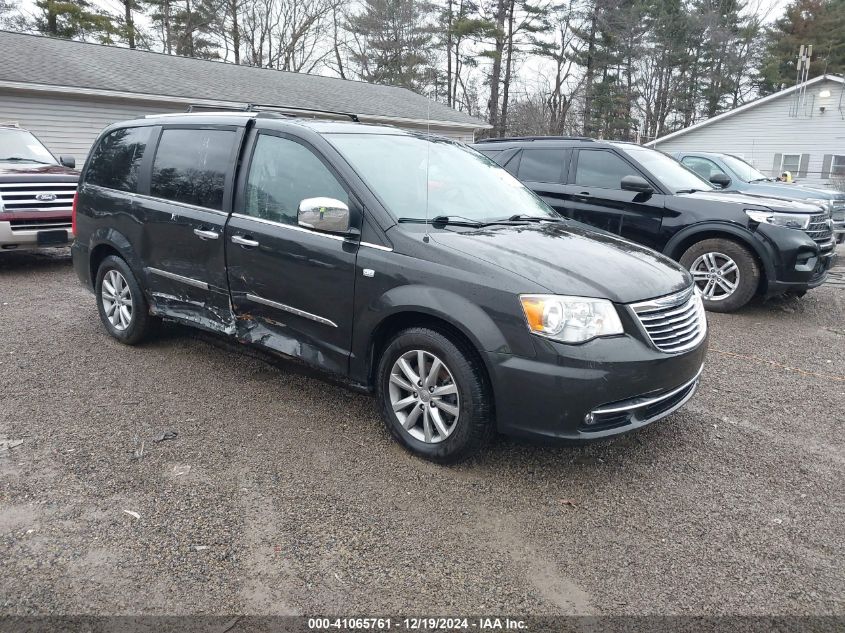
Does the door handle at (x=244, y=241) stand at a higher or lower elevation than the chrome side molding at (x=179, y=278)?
higher

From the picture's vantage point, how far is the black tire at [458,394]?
10.2 feet

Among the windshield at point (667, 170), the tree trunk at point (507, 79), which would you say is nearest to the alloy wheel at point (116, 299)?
the windshield at point (667, 170)

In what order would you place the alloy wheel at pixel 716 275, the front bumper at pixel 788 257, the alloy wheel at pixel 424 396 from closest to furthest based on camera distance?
the alloy wheel at pixel 424 396 < the front bumper at pixel 788 257 < the alloy wheel at pixel 716 275

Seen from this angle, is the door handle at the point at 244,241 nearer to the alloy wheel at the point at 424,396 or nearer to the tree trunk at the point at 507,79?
the alloy wheel at the point at 424,396

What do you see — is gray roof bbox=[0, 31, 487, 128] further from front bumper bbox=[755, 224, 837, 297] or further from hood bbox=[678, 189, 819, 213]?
front bumper bbox=[755, 224, 837, 297]

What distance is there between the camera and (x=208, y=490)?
3.13 m

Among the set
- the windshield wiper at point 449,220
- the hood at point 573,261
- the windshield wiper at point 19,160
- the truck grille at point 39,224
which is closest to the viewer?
the hood at point 573,261

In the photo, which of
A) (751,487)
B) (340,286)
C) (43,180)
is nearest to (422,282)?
(340,286)

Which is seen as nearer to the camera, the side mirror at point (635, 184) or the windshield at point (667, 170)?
the side mirror at point (635, 184)

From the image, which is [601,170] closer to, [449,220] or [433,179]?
[433,179]

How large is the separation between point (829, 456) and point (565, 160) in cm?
510

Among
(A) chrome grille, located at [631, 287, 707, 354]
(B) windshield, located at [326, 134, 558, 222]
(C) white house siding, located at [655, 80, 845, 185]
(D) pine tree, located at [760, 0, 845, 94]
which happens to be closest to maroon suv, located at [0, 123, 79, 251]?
(B) windshield, located at [326, 134, 558, 222]

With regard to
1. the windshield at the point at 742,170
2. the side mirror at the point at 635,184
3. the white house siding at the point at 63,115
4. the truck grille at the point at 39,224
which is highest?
the white house siding at the point at 63,115

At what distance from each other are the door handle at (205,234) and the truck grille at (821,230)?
597 cm
